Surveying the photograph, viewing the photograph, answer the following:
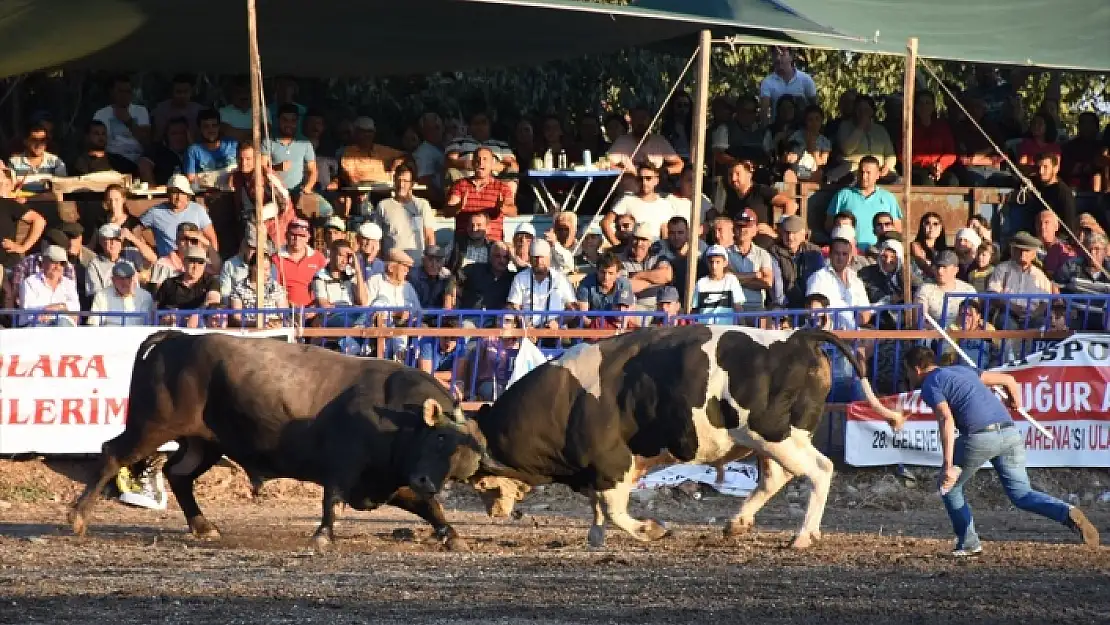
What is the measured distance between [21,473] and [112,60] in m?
5.55

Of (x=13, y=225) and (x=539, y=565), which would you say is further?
(x=13, y=225)

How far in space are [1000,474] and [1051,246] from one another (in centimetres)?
634

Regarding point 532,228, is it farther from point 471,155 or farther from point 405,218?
point 471,155

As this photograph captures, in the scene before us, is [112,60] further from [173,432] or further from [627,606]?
[627,606]

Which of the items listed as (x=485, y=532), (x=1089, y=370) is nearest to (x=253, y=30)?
(x=485, y=532)

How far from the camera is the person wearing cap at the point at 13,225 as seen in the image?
666 inches

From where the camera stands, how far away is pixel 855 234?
1820 centimetres

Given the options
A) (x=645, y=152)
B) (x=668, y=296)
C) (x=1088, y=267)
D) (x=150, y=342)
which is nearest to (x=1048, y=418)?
(x=1088, y=267)

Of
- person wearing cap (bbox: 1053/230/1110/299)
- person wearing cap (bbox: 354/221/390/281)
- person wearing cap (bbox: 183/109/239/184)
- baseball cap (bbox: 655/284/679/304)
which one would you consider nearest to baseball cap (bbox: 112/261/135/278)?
person wearing cap (bbox: 354/221/390/281)

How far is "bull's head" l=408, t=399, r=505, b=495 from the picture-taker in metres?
12.2

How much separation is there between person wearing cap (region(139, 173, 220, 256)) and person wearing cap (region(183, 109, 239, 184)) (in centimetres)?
81

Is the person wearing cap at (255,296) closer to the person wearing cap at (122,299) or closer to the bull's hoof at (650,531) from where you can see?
the person wearing cap at (122,299)

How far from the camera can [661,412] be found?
→ 1252cm

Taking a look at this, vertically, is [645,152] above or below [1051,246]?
above
